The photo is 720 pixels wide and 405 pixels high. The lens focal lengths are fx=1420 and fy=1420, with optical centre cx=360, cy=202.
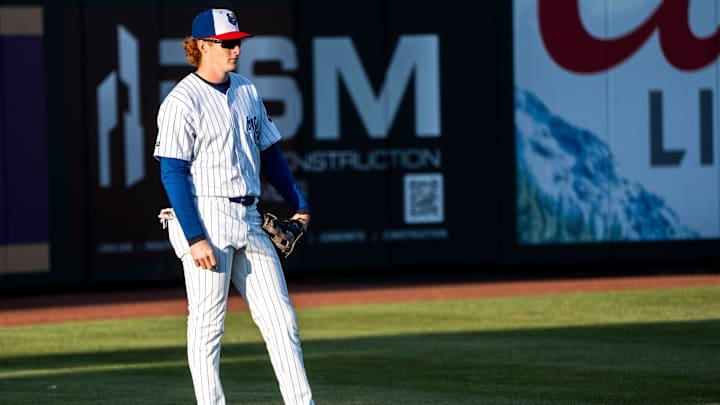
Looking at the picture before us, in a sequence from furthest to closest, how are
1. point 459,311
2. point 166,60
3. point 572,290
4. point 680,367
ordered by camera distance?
point 166,60 < point 572,290 < point 459,311 < point 680,367

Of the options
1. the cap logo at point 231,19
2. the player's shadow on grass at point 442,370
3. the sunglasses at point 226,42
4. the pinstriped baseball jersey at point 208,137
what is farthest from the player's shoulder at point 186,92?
the player's shadow on grass at point 442,370

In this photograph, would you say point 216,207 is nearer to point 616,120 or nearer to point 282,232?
point 282,232

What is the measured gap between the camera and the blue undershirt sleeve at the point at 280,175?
7145 millimetres

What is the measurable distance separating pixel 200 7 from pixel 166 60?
83cm

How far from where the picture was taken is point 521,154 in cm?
2005

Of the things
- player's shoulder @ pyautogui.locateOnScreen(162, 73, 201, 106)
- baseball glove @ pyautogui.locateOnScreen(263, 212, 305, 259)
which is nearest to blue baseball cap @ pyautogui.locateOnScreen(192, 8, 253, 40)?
player's shoulder @ pyautogui.locateOnScreen(162, 73, 201, 106)

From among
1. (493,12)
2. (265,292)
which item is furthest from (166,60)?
(265,292)

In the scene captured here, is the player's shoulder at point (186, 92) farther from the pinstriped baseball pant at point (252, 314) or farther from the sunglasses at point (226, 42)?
the pinstriped baseball pant at point (252, 314)

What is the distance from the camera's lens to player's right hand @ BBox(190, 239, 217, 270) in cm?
658

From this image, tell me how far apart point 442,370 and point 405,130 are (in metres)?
9.39

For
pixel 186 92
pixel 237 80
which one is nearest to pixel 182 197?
pixel 186 92

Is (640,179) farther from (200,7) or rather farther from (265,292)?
(265,292)

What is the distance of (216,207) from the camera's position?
266 inches

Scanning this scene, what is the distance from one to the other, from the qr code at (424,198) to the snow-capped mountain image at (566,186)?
3.82ft
